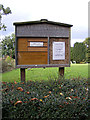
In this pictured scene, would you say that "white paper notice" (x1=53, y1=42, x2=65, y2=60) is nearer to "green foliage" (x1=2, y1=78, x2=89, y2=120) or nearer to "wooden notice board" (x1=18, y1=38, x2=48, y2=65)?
"wooden notice board" (x1=18, y1=38, x2=48, y2=65)

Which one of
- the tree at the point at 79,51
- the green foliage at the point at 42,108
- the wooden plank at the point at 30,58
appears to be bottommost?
the green foliage at the point at 42,108

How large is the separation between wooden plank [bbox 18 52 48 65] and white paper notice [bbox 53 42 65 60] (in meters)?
0.42

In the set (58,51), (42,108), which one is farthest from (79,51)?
(42,108)

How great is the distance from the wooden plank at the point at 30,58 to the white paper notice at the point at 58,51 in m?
0.42

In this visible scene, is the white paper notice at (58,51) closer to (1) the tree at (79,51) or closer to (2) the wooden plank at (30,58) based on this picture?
(2) the wooden plank at (30,58)

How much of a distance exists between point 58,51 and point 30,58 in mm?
985

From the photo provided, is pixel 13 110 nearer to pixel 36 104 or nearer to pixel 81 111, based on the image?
pixel 36 104

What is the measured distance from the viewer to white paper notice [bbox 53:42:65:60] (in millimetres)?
4965

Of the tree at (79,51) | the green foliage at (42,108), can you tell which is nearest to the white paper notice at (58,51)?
the green foliage at (42,108)

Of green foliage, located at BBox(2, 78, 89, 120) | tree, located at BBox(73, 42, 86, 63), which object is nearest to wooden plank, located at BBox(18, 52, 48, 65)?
green foliage, located at BBox(2, 78, 89, 120)

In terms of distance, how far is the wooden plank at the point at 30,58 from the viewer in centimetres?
484

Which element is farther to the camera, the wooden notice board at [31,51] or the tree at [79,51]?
the tree at [79,51]

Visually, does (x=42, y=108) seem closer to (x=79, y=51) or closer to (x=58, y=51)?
(x=58, y=51)

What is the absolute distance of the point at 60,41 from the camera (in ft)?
16.5
